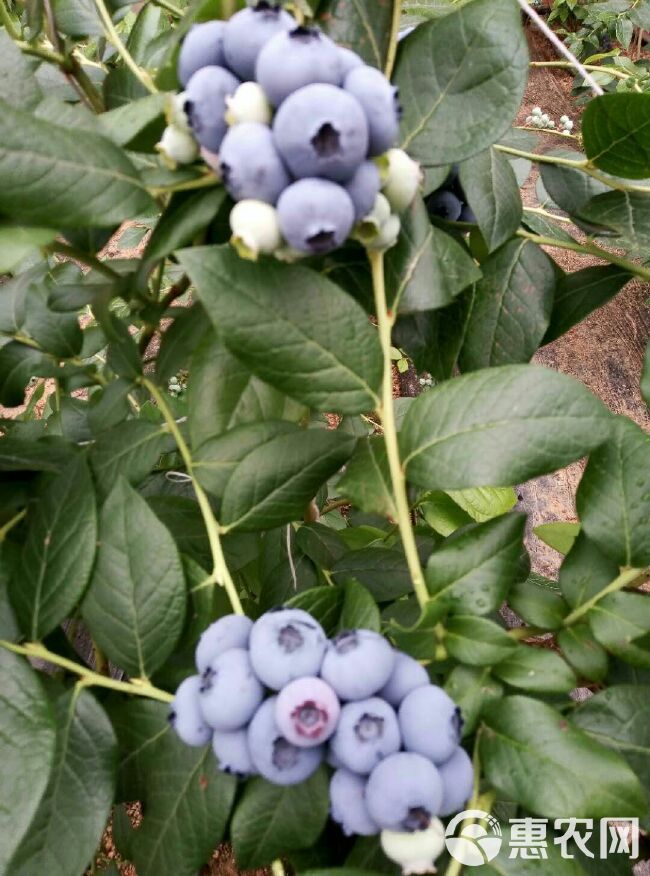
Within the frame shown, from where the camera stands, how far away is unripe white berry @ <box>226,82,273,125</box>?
45 cm

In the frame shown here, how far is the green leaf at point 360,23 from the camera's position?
0.61 meters

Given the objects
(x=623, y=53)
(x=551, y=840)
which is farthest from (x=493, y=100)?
(x=623, y=53)

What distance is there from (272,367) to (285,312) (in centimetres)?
5

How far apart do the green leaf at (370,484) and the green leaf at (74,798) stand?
318 millimetres

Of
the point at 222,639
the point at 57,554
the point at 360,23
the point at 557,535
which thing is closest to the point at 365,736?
the point at 222,639

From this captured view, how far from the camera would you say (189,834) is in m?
0.63

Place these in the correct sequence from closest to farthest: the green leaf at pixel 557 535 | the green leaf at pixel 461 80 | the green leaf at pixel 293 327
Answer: the green leaf at pixel 293 327, the green leaf at pixel 461 80, the green leaf at pixel 557 535

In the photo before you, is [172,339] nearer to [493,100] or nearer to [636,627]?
[493,100]

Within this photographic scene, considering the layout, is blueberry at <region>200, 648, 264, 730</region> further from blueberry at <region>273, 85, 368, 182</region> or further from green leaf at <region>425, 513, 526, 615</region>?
blueberry at <region>273, 85, 368, 182</region>

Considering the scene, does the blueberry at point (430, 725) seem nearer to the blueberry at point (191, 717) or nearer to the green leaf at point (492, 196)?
the blueberry at point (191, 717)

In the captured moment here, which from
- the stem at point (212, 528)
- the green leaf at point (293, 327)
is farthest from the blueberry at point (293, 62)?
the stem at point (212, 528)

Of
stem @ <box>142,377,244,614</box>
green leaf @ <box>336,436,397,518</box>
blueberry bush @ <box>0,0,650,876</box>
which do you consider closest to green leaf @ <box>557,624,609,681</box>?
blueberry bush @ <box>0,0,650,876</box>

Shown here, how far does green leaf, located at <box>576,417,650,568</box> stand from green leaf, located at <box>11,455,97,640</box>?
49 cm

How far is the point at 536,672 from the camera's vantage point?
0.60 m
